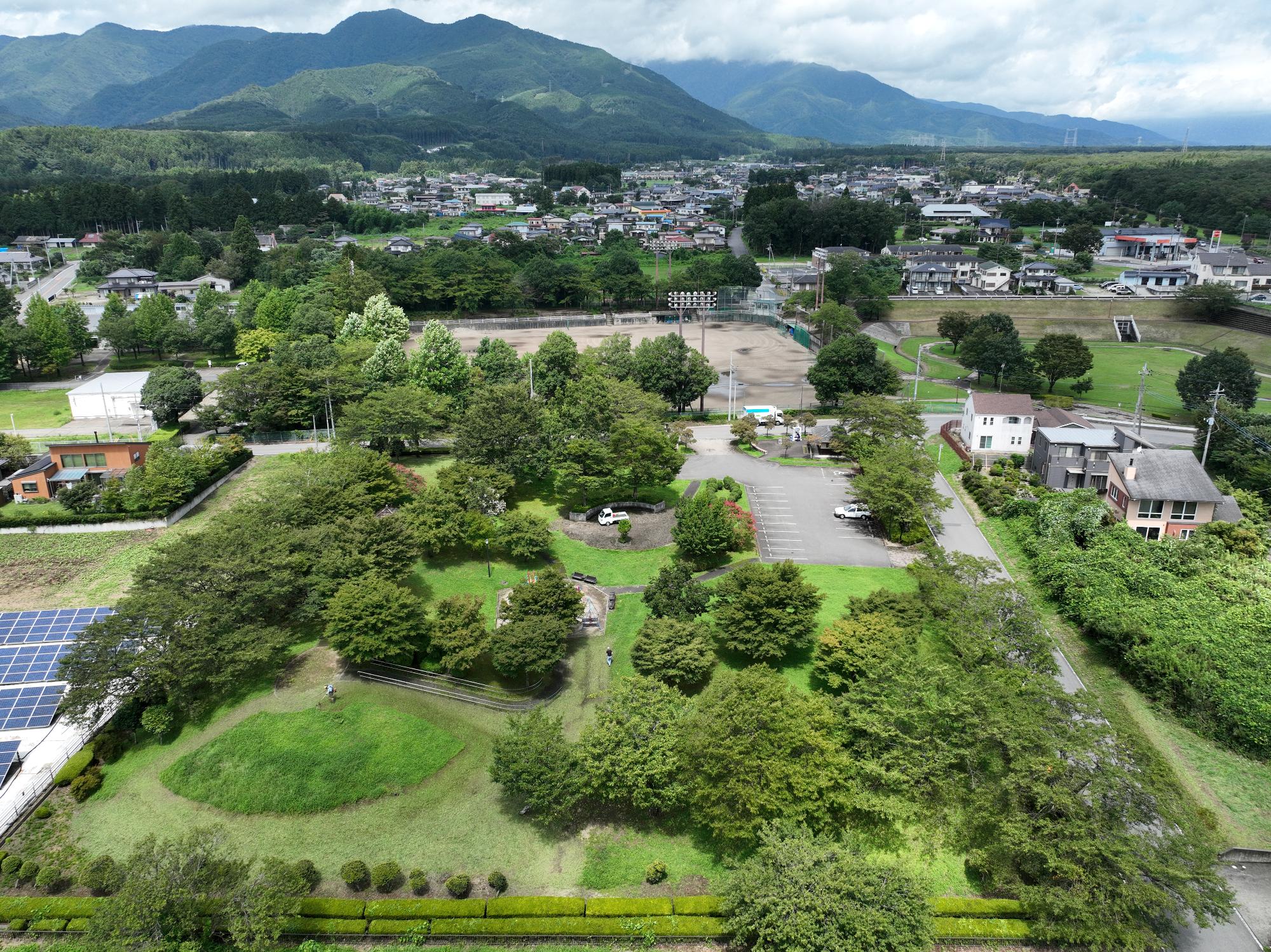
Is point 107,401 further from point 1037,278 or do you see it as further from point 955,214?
point 955,214

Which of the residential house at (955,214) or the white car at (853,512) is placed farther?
the residential house at (955,214)

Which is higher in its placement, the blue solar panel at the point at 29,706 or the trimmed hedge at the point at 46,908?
the blue solar panel at the point at 29,706

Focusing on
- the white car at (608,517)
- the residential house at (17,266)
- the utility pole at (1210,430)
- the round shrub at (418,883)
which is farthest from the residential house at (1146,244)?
the residential house at (17,266)

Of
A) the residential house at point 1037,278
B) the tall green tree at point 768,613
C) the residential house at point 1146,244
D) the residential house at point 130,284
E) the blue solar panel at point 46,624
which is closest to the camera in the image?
the tall green tree at point 768,613

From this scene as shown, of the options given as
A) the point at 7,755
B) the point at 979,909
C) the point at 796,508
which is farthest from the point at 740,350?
the point at 7,755

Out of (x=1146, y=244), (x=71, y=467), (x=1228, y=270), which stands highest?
(x=1146, y=244)

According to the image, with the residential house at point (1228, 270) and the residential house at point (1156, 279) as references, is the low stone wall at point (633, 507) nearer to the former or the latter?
the residential house at point (1156, 279)

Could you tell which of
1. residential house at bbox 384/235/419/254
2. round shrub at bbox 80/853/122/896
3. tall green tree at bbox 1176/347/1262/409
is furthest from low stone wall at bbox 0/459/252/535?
residential house at bbox 384/235/419/254
